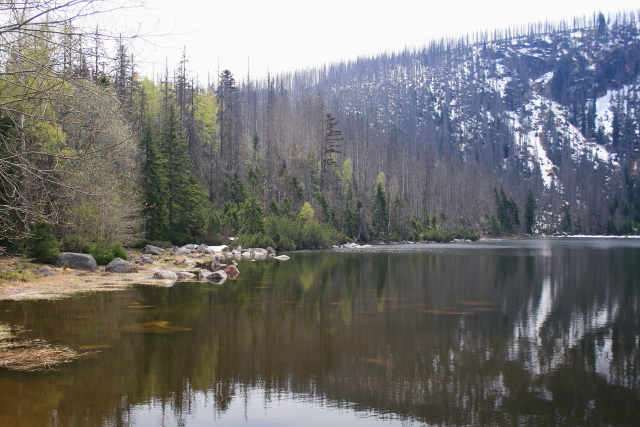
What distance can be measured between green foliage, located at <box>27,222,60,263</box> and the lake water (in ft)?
21.9

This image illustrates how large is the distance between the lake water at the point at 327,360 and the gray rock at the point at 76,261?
5.72 metres

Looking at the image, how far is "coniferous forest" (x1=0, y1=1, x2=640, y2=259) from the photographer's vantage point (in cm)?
813

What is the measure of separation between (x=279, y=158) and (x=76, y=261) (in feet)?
171

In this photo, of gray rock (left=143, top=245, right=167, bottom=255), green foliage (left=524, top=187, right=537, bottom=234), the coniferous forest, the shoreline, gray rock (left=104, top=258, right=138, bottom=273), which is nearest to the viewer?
the coniferous forest

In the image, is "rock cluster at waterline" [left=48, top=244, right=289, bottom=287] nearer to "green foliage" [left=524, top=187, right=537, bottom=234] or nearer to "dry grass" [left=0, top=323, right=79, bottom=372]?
"dry grass" [left=0, top=323, right=79, bottom=372]

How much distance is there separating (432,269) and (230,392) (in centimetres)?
2505

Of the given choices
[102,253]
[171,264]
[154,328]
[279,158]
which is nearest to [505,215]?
[279,158]

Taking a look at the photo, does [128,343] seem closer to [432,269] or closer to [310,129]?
[432,269]

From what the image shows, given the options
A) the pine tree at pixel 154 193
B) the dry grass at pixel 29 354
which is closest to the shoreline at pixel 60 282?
the dry grass at pixel 29 354

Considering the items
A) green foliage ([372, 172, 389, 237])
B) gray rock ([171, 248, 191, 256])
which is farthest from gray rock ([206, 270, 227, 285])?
green foliage ([372, 172, 389, 237])

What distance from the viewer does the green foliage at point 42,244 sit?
2370 cm

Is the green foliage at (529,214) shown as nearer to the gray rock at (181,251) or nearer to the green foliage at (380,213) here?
the green foliage at (380,213)

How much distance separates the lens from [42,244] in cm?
2389

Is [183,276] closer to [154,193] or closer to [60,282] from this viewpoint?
[60,282]
